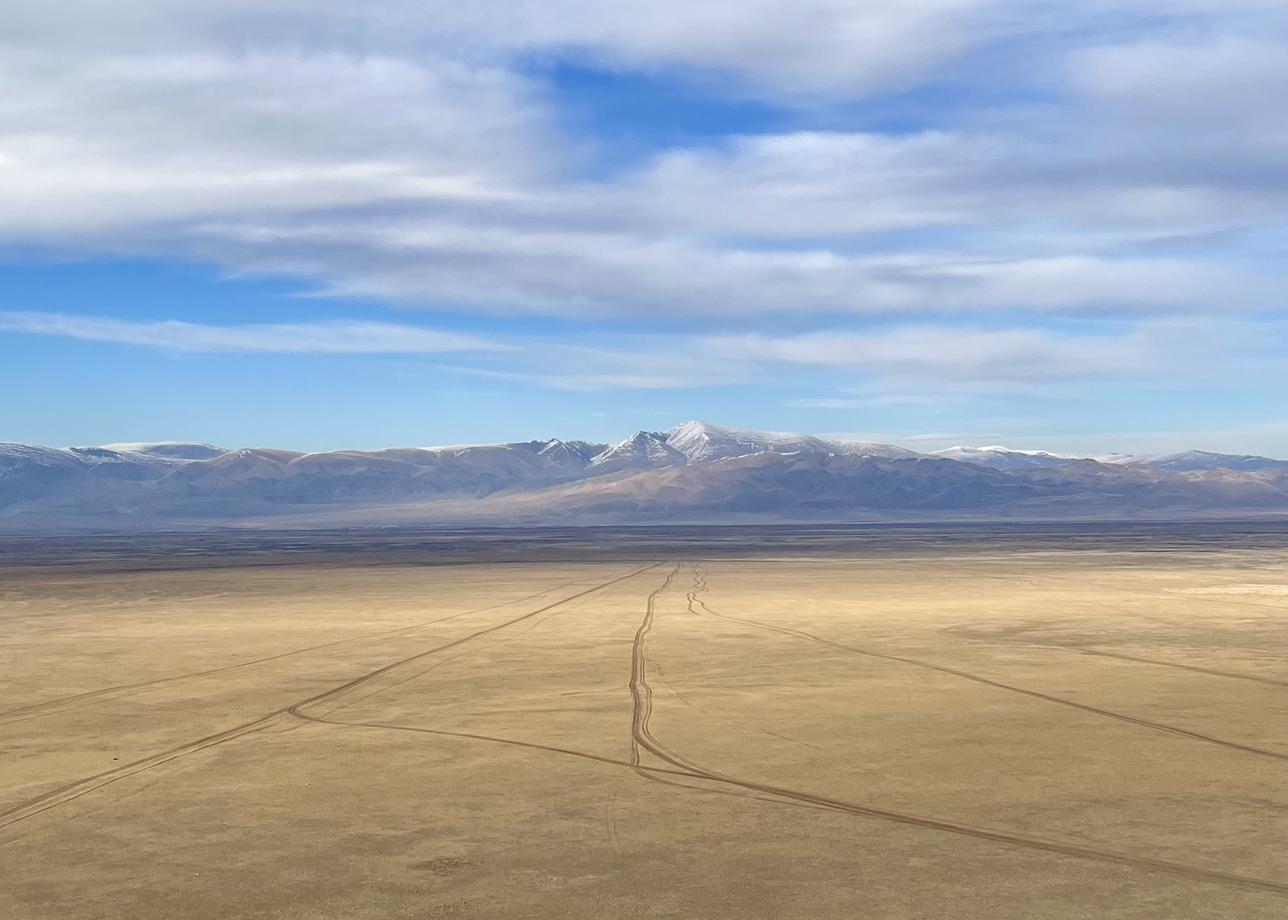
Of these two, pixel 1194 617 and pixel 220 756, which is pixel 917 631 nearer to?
pixel 1194 617

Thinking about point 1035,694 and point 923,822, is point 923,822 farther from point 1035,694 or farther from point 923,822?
point 1035,694

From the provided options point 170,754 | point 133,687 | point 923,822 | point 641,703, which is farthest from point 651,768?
point 133,687

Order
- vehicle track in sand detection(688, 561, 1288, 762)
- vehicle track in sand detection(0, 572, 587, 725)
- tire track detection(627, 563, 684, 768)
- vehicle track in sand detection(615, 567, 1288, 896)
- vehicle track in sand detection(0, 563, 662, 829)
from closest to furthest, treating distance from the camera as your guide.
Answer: vehicle track in sand detection(615, 567, 1288, 896), vehicle track in sand detection(0, 563, 662, 829), vehicle track in sand detection(688, 561, 1288, 762), tire track detection(627, 563, 684, 768), vehicle track in sand detection(0, 572, 587, 725)

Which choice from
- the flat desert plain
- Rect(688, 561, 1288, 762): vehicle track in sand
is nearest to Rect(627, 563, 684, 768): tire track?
the flat desert plain

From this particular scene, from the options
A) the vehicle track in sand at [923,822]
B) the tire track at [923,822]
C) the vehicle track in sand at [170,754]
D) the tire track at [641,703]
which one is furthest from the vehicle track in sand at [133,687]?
the vehicle track in sand at [923,822]

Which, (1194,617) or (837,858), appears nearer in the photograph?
(837,858)

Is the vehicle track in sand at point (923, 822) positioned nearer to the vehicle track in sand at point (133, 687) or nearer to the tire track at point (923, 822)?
the tire track at point (923, 822)

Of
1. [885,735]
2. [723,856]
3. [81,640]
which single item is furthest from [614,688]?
[81,640]

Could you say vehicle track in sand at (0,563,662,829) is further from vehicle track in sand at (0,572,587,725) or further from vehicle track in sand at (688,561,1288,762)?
vehicle track in sand at (688,561,1288,762)
